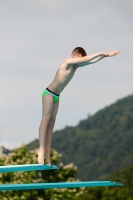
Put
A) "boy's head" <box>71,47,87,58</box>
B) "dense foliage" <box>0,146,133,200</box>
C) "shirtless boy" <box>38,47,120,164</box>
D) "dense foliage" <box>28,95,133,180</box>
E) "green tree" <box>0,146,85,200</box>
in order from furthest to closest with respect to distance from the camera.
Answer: "dense foliage" <box>28,95,133,180</box>
"dense foliage" <box>0,146,133,200</box>
"green tree" <box>0,146,85,200</box>
"boy's head" <box>71,47,87,58</box>
"shirtless boy" <box>38,47,120,164</box>

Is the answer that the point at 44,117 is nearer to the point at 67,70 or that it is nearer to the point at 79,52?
the point at 67,70

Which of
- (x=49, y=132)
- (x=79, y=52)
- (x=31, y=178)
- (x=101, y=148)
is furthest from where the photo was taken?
(x=101, y=148)

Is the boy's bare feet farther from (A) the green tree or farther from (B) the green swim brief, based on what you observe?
(A) the green tree

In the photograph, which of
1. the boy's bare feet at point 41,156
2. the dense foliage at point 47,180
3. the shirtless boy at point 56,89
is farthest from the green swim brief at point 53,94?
the dense foliage at point 47,180

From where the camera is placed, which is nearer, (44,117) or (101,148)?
(44,117)

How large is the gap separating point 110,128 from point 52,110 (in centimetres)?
17772

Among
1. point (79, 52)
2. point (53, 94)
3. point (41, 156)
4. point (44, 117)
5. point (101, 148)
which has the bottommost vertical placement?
point (41, 156)

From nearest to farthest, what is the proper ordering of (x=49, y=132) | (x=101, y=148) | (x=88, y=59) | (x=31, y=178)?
(x=88, y=59)
(x=49, y=132)
(x=31, y=178)
(x=101, y=148)

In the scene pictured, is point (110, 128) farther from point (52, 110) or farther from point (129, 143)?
point (52, 110)

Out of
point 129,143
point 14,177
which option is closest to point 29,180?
point 14,177

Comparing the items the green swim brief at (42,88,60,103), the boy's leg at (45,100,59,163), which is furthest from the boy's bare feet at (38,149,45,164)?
the green swim brief at (42,88,60,103)

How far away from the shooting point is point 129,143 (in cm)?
16875

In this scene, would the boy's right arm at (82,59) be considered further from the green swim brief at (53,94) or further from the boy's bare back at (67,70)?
the green swim brief at (53,94)

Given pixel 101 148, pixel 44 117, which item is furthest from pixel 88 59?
pixel 101 148
